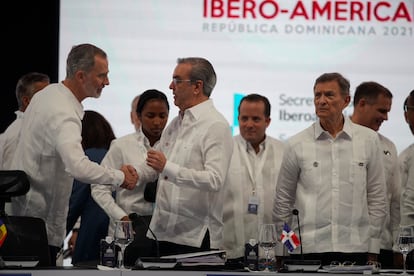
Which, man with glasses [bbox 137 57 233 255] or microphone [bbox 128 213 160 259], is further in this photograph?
man with glasses [bbox 137 57 233 255]

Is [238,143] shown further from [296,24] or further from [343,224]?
[296,24]

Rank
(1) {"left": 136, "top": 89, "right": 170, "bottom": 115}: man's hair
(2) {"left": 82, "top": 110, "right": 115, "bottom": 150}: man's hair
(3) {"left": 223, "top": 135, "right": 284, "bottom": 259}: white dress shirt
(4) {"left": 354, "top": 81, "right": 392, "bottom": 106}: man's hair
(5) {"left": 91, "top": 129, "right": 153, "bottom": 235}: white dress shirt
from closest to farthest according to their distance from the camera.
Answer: (5) {"left": 91, "top": 129, "right": 153, "bottom": 235}: white dress shirt, (1) {"left": 136, "top": 89, "right": 170, "bottom": 115}: man's hair, (3) {"left": 223, "top": 135, "right": 284, "bottom": 259}: white dress shirt, (4) {"left": 354, "top": 81, "right": 392, "bottom": 106}: man's hair, (2) {"left": 82, "top": 110, "right": 115, "bottom": 150}: man's hair

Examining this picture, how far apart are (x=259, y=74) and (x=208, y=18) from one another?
0.55 meters

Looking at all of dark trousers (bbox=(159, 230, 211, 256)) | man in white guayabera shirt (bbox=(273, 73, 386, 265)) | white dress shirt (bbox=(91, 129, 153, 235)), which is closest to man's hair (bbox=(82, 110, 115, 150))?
white dress shirt (bbox=(91, 129, 153, 235))

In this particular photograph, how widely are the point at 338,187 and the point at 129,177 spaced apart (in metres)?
1.02

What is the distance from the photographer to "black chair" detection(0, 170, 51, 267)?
4441mm

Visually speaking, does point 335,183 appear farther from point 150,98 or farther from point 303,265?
point 150,98

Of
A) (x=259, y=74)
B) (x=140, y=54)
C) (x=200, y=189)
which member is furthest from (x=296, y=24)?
(x=200, y=189)

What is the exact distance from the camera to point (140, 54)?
7.01 m

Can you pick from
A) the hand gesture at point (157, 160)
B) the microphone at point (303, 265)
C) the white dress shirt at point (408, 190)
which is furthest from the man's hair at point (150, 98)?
the microphone at point (303, 265)

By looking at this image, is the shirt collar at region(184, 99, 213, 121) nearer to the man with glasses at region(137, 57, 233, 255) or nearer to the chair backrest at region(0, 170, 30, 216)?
the man with glasses at region(137, 57, 233, 255)

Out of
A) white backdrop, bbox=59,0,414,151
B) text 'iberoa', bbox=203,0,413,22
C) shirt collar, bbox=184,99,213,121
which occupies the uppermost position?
text 'iberoa', bbox=203,0,413,22

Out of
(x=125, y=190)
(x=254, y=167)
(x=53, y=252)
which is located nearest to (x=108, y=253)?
(x=53, y=252)

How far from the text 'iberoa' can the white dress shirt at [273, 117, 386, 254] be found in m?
2.34
